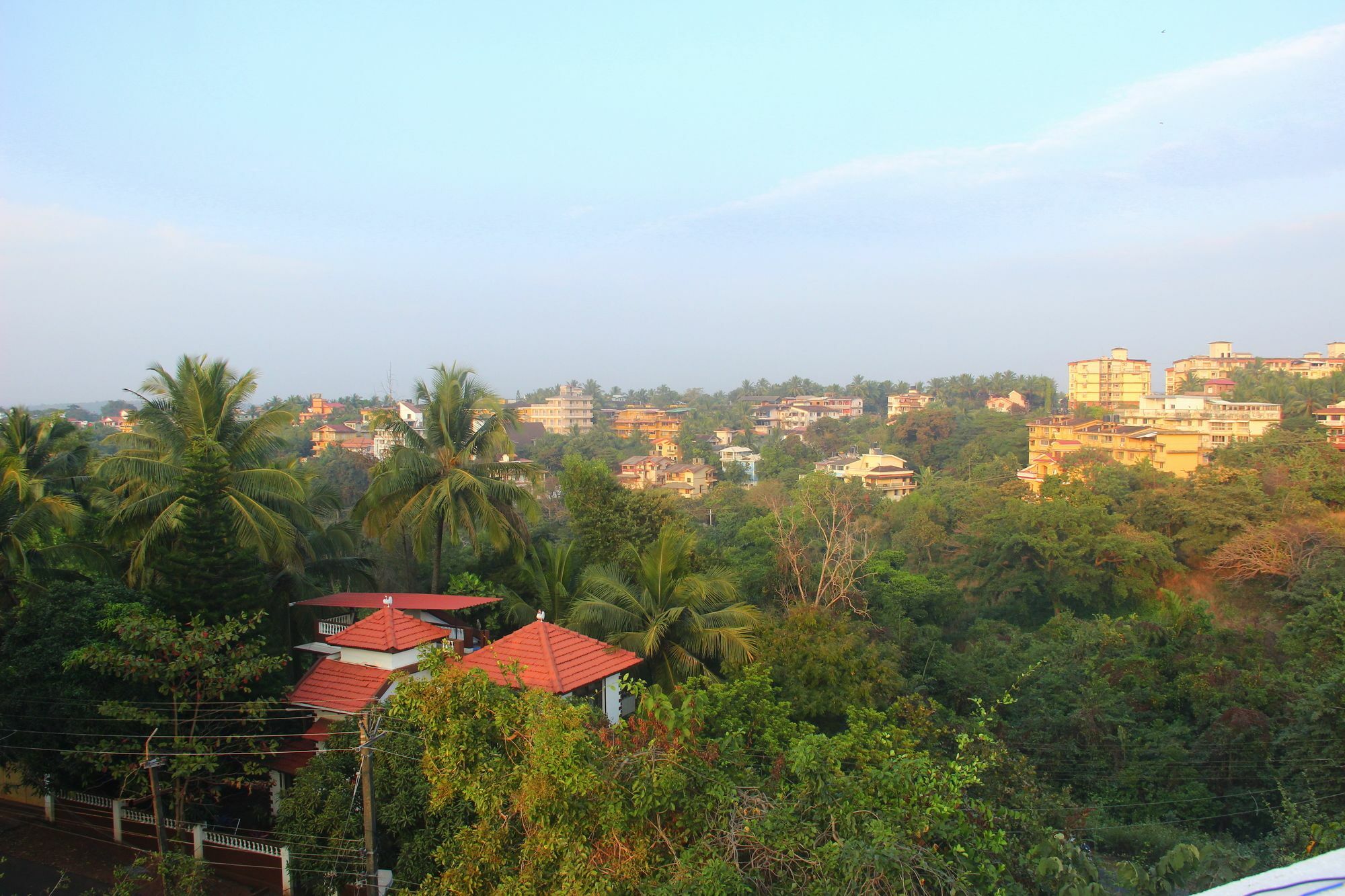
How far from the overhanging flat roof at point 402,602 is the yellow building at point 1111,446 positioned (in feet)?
99.5

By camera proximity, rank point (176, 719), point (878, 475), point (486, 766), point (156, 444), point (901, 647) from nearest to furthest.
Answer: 1. point (486, 766)
2. point (176, 719)
3. point (156, 444)
4. point (901, 647)
5. point (878, 475)

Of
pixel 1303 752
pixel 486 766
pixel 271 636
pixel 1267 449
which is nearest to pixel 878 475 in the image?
pixel 1267 449

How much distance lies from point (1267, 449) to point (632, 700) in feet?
92.9

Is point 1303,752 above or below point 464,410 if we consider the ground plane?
below

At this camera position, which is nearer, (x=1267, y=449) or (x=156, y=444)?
(x=156, y=444)

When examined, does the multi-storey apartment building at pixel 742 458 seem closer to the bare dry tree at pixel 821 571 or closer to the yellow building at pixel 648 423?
the yellow building at pixel 648 423

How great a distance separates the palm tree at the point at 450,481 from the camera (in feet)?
40.5

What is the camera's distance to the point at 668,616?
430 inches

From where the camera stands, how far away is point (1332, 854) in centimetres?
205

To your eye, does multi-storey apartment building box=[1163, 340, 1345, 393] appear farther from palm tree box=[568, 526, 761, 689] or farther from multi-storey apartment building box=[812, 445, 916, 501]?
palm tree box=[568, 526, 761, 689]

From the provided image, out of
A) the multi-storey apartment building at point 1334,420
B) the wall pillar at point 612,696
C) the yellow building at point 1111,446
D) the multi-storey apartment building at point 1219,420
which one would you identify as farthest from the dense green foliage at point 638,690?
the multi-storey apartment building at point 1219,420

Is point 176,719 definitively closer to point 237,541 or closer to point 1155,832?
point 237,541

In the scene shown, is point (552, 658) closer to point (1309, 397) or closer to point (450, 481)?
point (450, 481)

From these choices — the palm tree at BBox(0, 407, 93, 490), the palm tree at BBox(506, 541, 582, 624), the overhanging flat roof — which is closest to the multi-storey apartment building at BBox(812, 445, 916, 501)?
the palm tree at BBox(506, 541, 582, 624)
